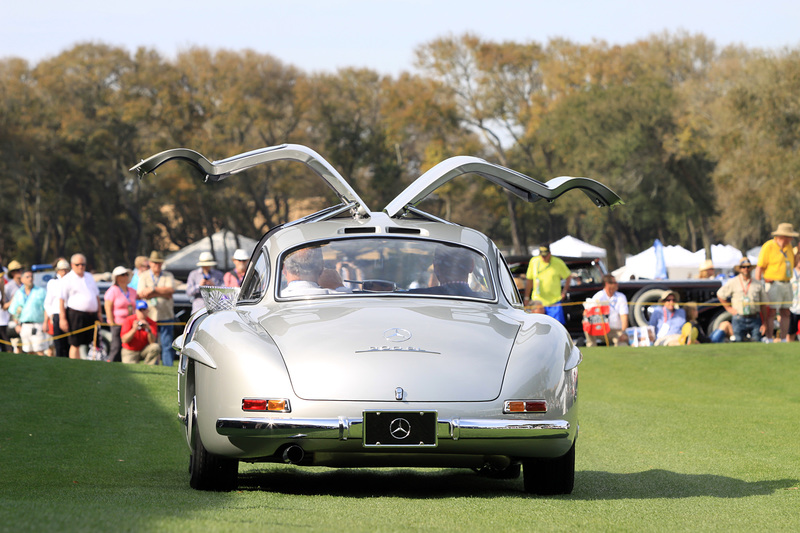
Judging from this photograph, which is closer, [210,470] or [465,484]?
[210,470]

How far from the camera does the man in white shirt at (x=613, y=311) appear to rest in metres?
21.0

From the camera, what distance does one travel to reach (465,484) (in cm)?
744

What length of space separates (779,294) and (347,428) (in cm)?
1599

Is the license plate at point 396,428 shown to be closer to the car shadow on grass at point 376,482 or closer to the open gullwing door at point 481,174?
the car shadow on grass at point 376,482

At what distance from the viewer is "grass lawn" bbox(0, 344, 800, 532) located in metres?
5.18

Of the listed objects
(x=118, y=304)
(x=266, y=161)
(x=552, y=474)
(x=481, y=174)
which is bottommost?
(x=552, y=474)

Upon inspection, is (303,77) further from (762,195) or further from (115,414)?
(115,414)

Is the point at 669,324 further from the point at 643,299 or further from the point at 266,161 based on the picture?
the point at 266,161

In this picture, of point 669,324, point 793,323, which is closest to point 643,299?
point 669,324

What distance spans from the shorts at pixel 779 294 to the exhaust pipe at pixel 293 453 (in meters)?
15.8

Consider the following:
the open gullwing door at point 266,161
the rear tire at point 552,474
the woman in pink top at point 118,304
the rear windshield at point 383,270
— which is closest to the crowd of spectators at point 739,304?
the woman in pink top at point 118,304

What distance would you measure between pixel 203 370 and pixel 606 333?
16.2 m

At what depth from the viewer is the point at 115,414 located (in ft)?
39.3

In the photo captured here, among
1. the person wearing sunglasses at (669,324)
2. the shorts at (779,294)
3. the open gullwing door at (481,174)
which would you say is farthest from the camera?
the person wearing sunglasses at (669,324)
